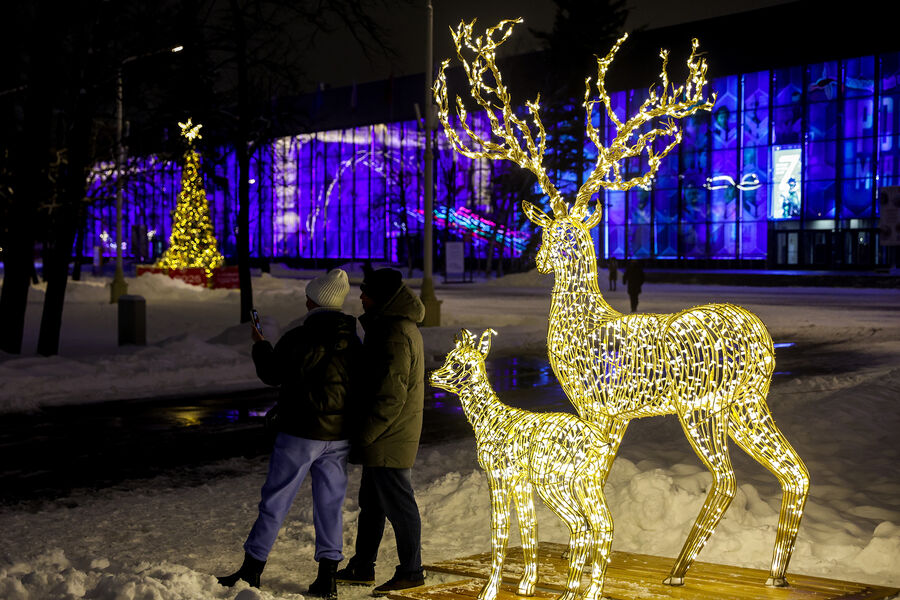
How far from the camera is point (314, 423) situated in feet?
19.5

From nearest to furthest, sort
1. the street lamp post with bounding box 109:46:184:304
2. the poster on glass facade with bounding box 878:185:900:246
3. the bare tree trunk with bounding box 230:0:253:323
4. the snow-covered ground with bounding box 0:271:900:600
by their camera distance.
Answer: the snow-covered ground with bounding box 0:271:900:600, the street lamp post with bounding box 109:46:184:304, the bare tree trunk with bounding box 230:0:253:323, the poster on glass facade with bounding box 878:185:900:246

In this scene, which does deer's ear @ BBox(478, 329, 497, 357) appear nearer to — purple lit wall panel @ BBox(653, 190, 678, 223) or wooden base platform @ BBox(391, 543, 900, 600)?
wooden base platform @ BBox(391, 543, 900, 600)

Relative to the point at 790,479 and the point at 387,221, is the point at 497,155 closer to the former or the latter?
the point at 790,479

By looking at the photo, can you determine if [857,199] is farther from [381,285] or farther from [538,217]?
[381,285]

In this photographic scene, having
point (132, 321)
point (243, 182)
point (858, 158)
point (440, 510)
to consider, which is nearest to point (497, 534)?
point (440, 510)

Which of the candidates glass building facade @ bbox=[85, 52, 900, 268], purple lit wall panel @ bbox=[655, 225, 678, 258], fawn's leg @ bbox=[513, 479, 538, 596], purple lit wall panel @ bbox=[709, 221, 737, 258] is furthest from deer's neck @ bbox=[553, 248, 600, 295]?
purple lit wall panel @ bbox=[655, 225, 678, 258]

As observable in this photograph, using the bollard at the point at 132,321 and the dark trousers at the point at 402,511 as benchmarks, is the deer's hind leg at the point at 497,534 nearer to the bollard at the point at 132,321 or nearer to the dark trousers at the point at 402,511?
the dark trousers at the point at 402,511

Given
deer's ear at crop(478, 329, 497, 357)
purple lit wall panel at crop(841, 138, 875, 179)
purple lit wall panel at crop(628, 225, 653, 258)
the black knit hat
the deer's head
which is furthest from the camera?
purple lit wall panel at crop(628, 225, 653, 258)

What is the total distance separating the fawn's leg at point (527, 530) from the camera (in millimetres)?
5449

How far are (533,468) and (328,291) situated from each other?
1.69 m

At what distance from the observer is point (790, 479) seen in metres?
5.84

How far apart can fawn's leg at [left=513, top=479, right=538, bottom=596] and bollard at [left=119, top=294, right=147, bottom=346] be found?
1545cm

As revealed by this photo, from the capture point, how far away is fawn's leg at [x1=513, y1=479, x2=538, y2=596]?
5.45m

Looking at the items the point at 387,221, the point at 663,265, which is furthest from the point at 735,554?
the point at 387,221
